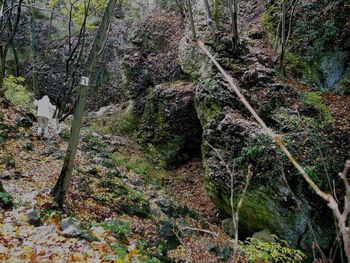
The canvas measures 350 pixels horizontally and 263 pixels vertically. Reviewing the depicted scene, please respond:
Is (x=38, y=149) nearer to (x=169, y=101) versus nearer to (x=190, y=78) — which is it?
(x=169, y=101)

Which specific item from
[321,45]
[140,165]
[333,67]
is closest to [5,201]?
[140,165]

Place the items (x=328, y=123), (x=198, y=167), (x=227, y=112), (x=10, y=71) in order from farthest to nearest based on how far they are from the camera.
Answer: (x=10, y=71), (x=198, y=167), (x=227, y=112), (x=328, y=123)

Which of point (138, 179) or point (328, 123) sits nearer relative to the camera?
point (328, 123)

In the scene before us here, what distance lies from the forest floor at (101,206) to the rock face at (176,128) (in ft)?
1.84

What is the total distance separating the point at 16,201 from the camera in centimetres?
546

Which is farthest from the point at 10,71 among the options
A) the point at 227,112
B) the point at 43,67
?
the point at 227,112

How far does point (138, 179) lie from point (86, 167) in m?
1.65

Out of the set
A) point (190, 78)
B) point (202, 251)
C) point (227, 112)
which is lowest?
point (202, 251)

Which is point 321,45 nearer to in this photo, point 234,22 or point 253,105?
point 234,22

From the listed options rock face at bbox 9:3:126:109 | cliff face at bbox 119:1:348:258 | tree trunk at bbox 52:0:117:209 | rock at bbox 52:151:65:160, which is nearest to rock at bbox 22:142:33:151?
rock at bbox 52:151:65:160

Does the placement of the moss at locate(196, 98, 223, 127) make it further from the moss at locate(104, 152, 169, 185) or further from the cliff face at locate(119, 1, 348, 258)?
the moss at locate(104, 152, 169, 185)

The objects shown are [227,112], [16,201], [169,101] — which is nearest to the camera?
[16,201]

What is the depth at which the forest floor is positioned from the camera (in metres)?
3.95

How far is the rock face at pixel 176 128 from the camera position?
458 inches
